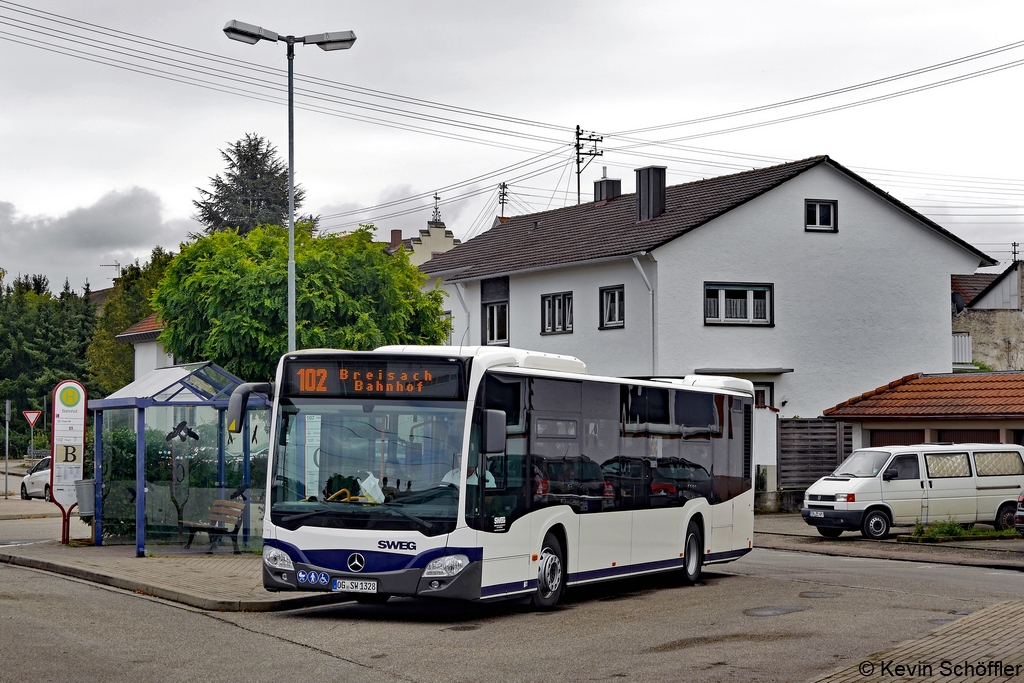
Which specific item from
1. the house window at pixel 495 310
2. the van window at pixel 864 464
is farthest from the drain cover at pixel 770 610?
the house window at pixel 495 310

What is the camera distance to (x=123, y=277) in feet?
277

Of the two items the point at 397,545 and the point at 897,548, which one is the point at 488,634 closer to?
the point at 397,545

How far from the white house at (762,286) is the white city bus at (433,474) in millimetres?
22056

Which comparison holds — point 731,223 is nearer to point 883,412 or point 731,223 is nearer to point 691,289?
point 691,289

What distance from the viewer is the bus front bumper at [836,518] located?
27.0m

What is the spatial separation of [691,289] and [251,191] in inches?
1478

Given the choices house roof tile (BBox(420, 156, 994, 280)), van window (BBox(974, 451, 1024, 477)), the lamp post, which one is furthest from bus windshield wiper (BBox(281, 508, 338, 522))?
house roof tile (BBox(420, 156, 994, 280))

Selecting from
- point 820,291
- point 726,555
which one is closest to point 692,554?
point 726,555

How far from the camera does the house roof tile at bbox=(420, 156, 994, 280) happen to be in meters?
38.3

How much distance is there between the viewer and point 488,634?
12414mm

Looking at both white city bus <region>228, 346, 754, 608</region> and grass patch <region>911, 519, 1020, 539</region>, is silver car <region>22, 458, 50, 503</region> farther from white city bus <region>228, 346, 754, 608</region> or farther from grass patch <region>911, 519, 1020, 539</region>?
white city bus <region>228, 346, 754, 608</region>

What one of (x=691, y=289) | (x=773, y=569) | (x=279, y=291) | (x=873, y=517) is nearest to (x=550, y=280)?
(x=691, y=289)

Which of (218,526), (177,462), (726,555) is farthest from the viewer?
(177,462)

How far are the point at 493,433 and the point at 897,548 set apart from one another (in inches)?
563
